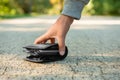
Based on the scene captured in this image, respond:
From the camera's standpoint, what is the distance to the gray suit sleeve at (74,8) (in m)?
2.73

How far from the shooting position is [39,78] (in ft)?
7.03

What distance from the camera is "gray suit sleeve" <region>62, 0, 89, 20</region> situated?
273cm

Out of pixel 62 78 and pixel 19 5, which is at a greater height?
pixel 62 78

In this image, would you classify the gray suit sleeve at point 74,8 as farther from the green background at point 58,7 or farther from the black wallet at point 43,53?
the green background at point 58,7

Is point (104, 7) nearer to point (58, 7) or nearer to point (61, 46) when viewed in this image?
point (58, 7)

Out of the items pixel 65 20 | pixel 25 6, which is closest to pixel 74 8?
pixel 65 20

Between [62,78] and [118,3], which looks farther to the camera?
[118,3]

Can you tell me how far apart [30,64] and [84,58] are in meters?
0.52

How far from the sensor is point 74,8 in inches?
108

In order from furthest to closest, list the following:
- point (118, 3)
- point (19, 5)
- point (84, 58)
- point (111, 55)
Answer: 1. point (19, 5)
2. point (118, 3)
3. point (111, 55)
4. point (84, 58)

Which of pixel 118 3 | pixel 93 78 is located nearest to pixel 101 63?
pixel 93 78

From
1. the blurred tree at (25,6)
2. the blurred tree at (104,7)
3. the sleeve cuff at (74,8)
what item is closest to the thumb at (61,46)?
the sleeve cuff at (74,8)

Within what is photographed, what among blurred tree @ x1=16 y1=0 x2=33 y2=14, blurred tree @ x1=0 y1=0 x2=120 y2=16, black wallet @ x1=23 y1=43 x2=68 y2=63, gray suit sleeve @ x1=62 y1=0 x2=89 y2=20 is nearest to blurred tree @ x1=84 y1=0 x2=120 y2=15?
blurred tree @ x1=0 y1=0 x2=120 y2=16

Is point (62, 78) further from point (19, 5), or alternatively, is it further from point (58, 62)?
point (19, 5)
